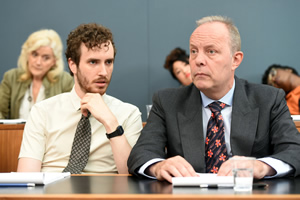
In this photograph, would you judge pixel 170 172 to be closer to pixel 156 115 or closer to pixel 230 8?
pixel 156 115

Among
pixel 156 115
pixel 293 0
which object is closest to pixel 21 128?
pixel 156 115

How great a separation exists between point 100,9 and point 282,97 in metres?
3.52

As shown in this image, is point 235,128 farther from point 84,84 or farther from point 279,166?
point 84,84

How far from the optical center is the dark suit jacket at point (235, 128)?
1606mm

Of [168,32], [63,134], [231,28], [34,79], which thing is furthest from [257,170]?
[168,32]

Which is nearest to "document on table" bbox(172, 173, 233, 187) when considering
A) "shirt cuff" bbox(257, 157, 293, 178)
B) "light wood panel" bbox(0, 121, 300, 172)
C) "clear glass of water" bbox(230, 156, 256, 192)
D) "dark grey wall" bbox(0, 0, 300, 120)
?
"clear glass of water" bbox(230, 156, 256, 192)

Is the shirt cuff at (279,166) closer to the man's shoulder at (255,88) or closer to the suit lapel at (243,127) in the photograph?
the suit lapel at (243,127)

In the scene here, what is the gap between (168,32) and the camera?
4.84 m

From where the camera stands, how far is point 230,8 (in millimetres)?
4863

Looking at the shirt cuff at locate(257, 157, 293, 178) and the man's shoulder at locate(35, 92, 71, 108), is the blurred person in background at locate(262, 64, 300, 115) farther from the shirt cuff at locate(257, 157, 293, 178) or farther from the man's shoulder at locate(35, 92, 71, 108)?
the shirt cuff at locate(257, 157, 293, 178)

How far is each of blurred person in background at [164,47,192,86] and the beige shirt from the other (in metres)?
2.39

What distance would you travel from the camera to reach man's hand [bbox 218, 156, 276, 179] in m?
1.27

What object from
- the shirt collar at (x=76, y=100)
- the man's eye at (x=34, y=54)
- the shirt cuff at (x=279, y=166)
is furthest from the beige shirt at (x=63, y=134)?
the man's eye at (x=34, y=54)

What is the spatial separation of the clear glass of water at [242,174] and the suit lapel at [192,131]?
0.51m
